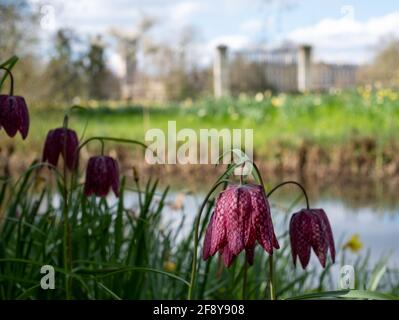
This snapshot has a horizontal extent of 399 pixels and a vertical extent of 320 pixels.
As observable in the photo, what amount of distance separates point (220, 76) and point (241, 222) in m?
7.19

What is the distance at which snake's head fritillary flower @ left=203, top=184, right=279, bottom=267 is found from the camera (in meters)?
0.62

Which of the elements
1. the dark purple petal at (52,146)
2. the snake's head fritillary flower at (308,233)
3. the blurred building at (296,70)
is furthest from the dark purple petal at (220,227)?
the blurred building at (296,70)

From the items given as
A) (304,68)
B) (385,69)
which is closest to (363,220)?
(385,69)

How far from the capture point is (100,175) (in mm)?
998

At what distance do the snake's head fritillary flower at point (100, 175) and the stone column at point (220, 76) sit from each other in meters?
6.29

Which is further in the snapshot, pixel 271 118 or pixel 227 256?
pixel 271 118

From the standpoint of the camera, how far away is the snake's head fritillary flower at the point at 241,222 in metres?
0.62

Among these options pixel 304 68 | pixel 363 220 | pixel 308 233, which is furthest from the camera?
pixel 304 68

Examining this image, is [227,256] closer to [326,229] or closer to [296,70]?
[326,229]

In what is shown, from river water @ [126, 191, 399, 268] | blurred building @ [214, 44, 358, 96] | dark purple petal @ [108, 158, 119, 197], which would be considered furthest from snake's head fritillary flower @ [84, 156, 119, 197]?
blurred building @ [214, 44, 358, 96]

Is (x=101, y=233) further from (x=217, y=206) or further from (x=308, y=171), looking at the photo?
(x=308, y=171)

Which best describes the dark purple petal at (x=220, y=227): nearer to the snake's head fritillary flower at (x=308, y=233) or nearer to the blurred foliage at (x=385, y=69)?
the snake's head fritillary flower at (x=308, y=233)

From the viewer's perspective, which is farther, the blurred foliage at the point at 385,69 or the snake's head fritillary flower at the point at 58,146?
the blurred foliage at the point at 385,69

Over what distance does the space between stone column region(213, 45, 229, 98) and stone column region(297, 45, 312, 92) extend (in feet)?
2.44
